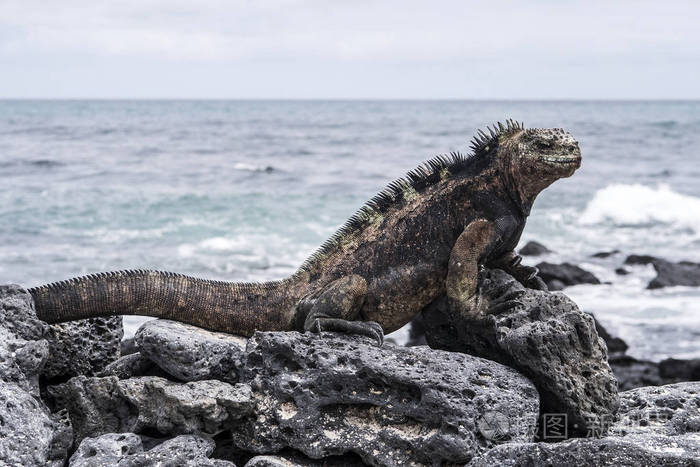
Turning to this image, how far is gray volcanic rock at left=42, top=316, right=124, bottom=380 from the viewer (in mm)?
4414

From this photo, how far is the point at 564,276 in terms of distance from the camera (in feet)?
45.0

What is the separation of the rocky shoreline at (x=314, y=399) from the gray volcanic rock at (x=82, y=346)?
0.68 feet

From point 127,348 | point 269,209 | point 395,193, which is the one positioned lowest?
point 269,209

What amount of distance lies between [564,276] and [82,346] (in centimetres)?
1062

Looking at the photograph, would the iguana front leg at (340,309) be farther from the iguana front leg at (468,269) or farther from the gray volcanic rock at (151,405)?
the gray volcanic rock at (151,405)

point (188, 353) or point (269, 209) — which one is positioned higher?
point (188, 353)

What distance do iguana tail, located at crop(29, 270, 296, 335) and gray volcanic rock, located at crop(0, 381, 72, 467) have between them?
0.67m

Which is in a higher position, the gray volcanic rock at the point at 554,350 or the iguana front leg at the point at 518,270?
the iguana front leg at the point at 518,270

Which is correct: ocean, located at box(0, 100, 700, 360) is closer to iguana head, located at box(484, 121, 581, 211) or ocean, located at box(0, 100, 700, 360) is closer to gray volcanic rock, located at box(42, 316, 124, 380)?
gray volcanic rock, located at box(42, 316, 124, 380)

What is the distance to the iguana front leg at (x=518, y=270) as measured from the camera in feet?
15.9

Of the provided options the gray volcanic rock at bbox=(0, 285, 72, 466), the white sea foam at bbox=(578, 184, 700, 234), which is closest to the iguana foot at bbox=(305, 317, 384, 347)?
the gray volcanic rock at bbox=(0, 285, 72, 466)

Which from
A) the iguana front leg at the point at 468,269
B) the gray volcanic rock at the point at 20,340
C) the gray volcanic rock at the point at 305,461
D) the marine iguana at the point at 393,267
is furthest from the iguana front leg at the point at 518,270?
the gray volcanic rock at the point at 20,340

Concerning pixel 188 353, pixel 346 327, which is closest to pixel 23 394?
pixel 188 353

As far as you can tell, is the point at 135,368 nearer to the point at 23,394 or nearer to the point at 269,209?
the point at 23,394
